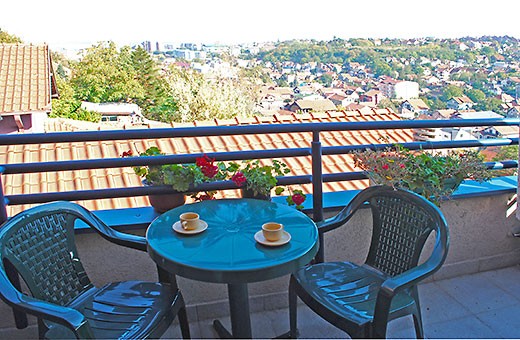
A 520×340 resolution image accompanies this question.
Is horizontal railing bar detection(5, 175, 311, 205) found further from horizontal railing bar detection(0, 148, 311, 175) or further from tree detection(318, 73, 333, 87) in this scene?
tree detection(318, 73, 333, 87)

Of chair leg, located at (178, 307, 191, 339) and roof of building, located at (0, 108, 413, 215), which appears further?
roof of building, located at (0, 108, 413, 215)

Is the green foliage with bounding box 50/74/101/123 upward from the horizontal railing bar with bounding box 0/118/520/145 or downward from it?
downward

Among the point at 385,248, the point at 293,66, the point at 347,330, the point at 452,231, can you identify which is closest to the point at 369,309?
the point at 347,330

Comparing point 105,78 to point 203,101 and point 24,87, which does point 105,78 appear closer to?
point 24,87

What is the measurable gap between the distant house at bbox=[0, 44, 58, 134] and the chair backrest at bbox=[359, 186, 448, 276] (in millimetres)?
9313

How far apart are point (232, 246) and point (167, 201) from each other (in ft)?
2.62

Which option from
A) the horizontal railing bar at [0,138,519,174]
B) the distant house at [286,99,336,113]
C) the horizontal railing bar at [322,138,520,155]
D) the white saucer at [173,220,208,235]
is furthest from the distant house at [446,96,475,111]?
the distant house at [286,99,336,113]

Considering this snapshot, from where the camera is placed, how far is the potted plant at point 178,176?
88.1 inches

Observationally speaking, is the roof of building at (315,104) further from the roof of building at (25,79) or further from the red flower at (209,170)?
the red flower at (209,170)

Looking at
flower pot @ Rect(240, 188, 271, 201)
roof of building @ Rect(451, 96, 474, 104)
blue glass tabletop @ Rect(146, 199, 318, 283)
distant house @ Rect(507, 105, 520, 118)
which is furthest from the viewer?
roof of building @ Rect(451, 96, 474, 104)

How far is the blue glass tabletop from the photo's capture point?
1479mm

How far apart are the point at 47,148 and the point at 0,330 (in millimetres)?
2683

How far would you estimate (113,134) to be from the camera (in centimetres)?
213

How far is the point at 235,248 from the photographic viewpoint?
1.61 metres
